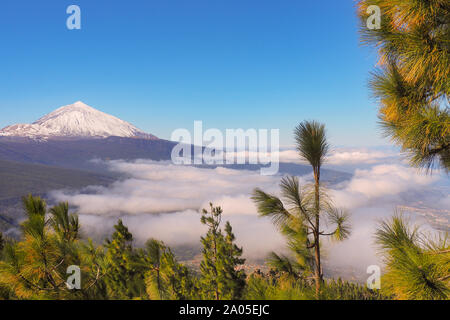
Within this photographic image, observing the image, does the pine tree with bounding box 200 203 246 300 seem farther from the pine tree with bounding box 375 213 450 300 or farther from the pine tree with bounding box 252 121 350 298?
the pine tree with bounding box 375 213 450 300

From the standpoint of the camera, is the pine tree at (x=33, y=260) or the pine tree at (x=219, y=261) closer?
the pine tree at (x=33, y=260)

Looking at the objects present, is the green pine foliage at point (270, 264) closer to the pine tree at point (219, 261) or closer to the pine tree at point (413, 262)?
the pine tree at point (413, 262)

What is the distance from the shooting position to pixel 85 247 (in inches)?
209

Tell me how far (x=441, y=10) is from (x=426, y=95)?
1.22 metres

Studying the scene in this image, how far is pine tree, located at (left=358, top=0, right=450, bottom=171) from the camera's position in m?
2.89

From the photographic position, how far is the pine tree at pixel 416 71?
289 cm

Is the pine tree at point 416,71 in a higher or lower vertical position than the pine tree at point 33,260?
higher

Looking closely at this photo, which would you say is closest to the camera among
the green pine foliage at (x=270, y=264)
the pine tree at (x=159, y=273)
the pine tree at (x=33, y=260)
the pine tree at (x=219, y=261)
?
the green pine foliage at (x=270, y=264)

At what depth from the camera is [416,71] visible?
314 cm

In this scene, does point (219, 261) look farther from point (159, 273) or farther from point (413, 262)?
point (413, 262)

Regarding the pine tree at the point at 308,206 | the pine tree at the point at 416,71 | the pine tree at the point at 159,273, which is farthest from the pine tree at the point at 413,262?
the pine tree at the point at 159,273

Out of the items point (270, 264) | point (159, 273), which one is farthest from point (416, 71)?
point (159, 273)

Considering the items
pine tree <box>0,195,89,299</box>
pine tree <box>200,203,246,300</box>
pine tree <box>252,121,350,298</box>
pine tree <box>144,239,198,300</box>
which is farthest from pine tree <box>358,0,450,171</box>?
pine tree <box>200,203,246,300</box>
